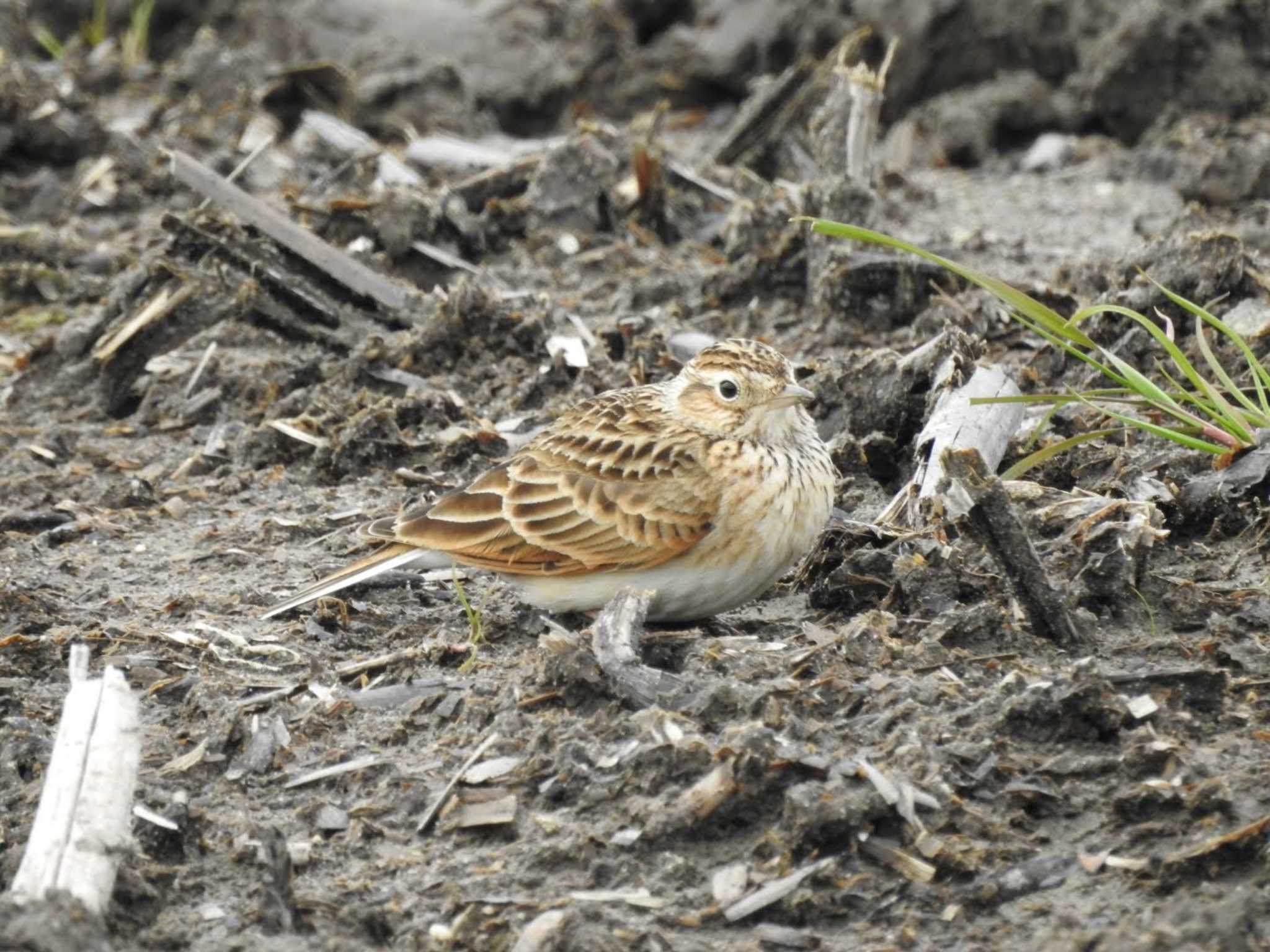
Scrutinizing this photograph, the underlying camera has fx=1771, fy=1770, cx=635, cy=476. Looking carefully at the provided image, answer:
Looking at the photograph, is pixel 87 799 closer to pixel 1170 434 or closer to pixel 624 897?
pixel 624 897

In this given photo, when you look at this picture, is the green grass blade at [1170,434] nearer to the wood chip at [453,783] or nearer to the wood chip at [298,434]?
the wood chip at [453,783]

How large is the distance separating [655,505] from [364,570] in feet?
3.50

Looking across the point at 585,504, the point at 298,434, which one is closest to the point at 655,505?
the point at 585,504

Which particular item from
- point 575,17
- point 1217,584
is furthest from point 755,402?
point 575,17

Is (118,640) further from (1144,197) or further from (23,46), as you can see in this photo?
(23,46)

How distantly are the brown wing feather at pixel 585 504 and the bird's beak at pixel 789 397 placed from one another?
0.28 m

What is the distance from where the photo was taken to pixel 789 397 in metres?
6.02

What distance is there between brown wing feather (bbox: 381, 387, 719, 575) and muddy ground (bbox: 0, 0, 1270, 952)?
0.90 ft

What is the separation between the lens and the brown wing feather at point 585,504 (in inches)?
228

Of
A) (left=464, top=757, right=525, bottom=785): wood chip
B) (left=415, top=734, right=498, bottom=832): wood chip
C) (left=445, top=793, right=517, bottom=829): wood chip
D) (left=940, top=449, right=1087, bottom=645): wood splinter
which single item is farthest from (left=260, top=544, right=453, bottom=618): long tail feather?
(left=940, top=449, right=1087, bottom=645): wood splinter

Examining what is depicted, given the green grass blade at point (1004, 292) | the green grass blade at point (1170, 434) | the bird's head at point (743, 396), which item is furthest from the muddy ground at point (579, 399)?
the green grass blade at point (1004, 292)

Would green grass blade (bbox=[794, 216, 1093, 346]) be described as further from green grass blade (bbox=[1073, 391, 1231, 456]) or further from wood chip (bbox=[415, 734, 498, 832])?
wood chip (bbox=[415, 734, 498, 832])

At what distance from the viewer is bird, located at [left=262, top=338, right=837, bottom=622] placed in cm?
571

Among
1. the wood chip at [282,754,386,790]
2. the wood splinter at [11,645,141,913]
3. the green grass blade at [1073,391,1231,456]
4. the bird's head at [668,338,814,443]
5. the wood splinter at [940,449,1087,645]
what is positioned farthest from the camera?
the bird's head at [668,338,814,443]
